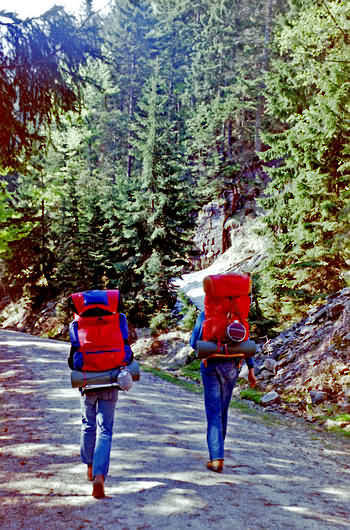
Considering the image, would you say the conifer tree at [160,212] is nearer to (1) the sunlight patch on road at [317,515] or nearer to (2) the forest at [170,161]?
(2) the forest at [170,161]

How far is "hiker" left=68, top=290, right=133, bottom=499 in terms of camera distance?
4.08 meters

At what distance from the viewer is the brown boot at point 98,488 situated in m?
3.79

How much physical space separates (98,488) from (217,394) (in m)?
1.72

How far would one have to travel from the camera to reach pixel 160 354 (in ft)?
64.0

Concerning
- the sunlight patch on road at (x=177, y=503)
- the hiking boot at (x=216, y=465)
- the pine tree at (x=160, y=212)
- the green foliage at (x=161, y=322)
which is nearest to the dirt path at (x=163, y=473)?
the sunlight patch on road at (x=177, y=503)

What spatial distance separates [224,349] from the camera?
4645 millimetres

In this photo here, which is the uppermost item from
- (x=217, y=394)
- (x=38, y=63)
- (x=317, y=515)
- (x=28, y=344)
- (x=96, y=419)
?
(x=38, y=63)

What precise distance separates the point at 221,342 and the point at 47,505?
2405 mm

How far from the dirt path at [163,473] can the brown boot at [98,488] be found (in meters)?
0.06

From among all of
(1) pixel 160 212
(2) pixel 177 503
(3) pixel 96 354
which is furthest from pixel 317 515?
(1) pixel 160 212

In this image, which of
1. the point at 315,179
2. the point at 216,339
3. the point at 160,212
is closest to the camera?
the point at 216,339

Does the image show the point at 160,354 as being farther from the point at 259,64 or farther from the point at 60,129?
the point at 259,64

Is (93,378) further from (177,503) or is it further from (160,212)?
(160,212)

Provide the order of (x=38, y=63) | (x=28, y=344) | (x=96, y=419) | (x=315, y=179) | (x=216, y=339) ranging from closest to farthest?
1. (x=96, y=419)
2. (x=216, y=339)
3. (x=38, y=63)
4. (x=315, y=179)
5. (x=28, y=344)
